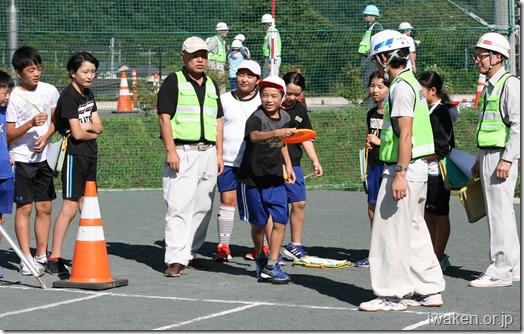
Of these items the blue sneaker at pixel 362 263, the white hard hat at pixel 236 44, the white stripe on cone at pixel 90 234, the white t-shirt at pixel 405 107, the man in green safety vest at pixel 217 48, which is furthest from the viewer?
the man in green safety vest at pixel 217 48

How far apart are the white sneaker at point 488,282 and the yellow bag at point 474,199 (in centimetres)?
78

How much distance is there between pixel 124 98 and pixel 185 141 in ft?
41.4

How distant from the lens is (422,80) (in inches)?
393

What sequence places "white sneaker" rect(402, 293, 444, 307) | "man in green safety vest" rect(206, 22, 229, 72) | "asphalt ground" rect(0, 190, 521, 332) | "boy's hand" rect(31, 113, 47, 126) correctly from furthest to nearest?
"man in green safety vest" rect(206, 22, 229, 72), "boy's hand" rect(31, 113, 47, 126), "white sneaker" rect(402, 293, 444, 307), "asphalt ground" rect(0, 190, 521, 332)

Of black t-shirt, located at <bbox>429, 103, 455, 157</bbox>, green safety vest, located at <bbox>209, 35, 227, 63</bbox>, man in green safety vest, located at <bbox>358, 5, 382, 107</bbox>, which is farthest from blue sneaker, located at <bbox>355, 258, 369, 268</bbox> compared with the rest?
green safety vest, located at <bbox>209, 35, 227, 63</bbox>

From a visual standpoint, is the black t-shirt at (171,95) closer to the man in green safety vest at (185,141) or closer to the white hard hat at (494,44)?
the man in green safety vest at (185,141)

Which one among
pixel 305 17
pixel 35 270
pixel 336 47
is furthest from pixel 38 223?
pixel 305 17

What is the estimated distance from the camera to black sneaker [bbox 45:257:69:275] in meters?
9.91

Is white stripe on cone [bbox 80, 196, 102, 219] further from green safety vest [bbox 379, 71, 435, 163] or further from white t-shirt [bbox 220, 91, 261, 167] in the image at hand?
green safety vest [bbox 379, 71, 435, 163]

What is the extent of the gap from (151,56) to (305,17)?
31.0 feet

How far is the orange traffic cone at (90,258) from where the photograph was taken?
9.12 meters

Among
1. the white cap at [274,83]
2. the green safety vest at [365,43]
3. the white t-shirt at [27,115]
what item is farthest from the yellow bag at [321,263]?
the green safety vest at [365,43]

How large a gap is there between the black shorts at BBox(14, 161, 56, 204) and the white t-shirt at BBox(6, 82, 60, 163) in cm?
7

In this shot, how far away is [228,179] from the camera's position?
11.1 metres
